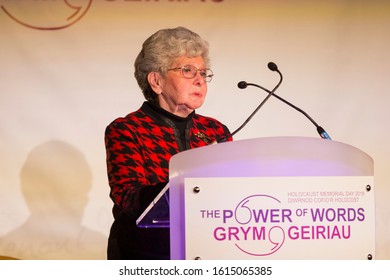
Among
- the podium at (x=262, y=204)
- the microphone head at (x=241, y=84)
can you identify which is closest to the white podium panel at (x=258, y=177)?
the podium at (x=262, y=204)

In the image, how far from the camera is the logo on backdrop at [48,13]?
3.61 m

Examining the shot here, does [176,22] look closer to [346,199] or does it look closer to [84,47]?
[84,47]

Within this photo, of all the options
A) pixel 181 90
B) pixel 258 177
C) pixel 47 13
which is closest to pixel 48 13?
pixel 47 13

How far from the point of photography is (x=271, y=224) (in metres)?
1.85

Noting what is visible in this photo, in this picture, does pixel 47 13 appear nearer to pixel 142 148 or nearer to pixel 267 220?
pixel 142 148

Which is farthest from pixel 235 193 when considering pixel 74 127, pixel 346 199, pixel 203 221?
pixel 74 127

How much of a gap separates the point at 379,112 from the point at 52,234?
5.66 feet

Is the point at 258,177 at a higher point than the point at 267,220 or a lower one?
higher

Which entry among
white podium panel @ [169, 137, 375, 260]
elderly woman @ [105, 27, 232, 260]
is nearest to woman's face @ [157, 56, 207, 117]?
elderly woman @ [105, 27, 232, 260]

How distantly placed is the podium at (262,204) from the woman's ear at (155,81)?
4.32 ft

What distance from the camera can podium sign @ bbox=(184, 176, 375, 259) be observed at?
184 centimetres

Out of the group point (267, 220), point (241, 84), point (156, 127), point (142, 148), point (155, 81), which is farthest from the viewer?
point (241, 84)

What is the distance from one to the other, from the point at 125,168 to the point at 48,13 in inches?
49.9

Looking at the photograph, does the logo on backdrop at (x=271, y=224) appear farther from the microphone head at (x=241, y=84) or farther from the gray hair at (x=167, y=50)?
the microphone head at (x=241, y=84)
